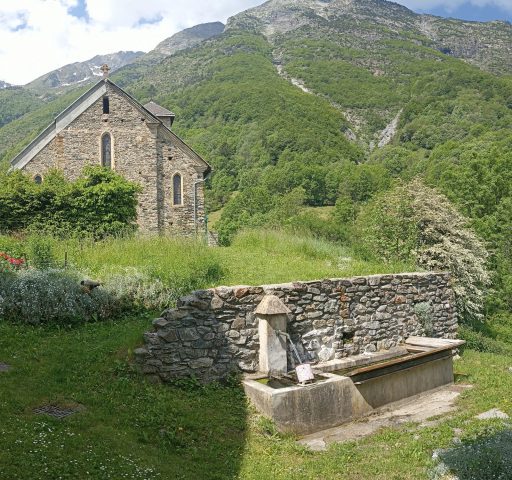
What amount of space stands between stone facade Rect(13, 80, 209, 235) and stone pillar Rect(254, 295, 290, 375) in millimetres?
17500

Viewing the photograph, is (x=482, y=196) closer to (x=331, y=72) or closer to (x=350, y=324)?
(x=350, y=324)

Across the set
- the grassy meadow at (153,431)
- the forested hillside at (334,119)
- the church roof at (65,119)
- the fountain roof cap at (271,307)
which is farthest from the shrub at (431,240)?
the church roof at (65,119)

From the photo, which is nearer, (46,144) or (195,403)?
(195,403)

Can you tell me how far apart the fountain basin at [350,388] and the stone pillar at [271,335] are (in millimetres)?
260

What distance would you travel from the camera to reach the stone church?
2519 cm

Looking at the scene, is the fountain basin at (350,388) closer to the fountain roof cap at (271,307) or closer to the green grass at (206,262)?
the fountain roof cap at (271,307)

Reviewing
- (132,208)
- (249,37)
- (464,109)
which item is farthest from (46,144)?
(249,37)

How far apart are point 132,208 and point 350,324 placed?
14149 mm

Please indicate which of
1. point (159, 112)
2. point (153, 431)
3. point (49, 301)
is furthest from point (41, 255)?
point (159, 112)

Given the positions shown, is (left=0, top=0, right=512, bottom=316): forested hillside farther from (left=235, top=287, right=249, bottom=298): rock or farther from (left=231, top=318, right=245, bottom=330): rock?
(left=231, top=318, right=245, bottom=330): rock

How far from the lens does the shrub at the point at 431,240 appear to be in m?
17.9

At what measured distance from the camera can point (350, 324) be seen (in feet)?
33.2

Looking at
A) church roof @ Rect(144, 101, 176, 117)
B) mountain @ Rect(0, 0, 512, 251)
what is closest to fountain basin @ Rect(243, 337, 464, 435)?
mountain @ Rect(0, 0, 512, 251)

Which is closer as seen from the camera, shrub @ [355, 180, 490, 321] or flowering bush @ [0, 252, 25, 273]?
flowering bush @ [0, 252, 25, 273]
